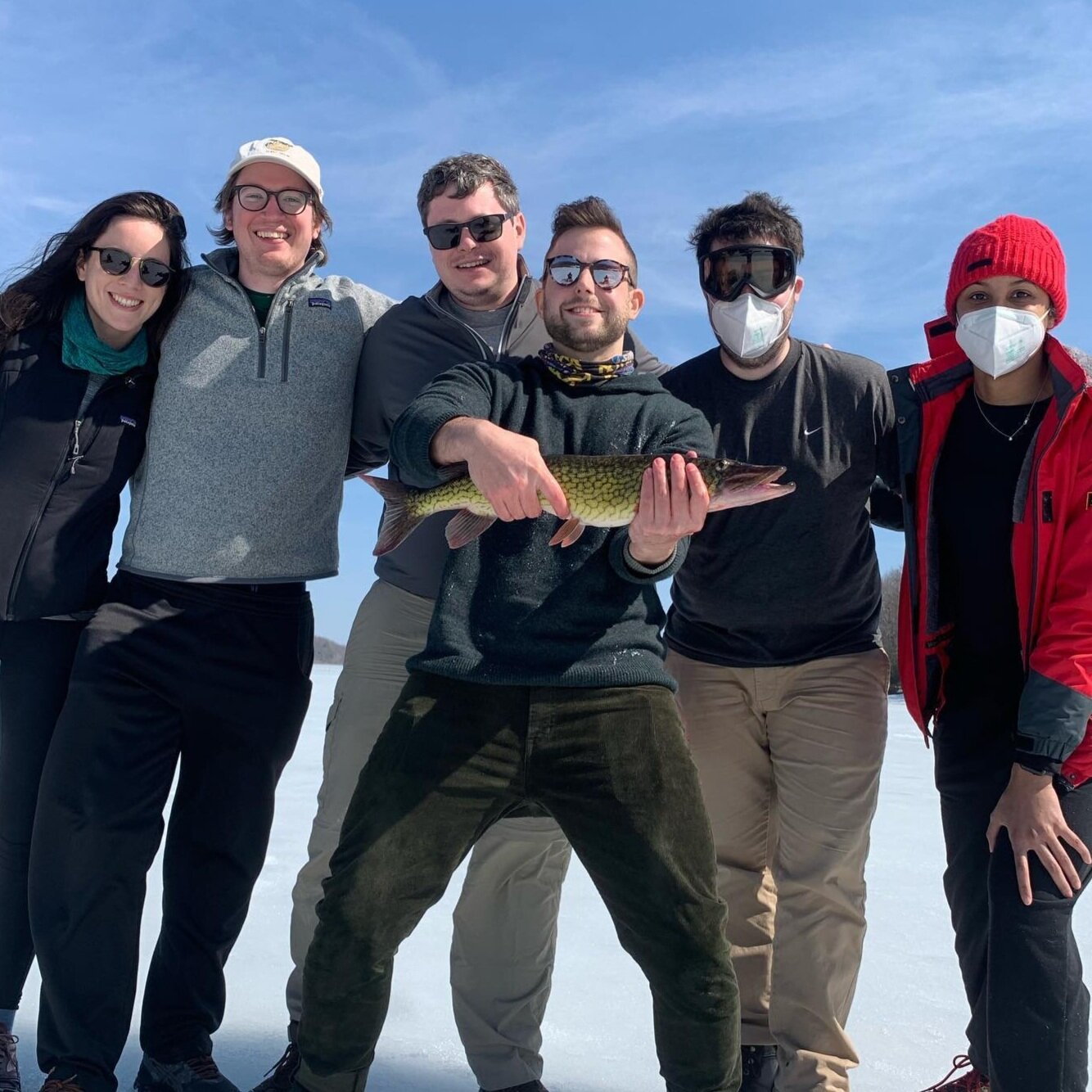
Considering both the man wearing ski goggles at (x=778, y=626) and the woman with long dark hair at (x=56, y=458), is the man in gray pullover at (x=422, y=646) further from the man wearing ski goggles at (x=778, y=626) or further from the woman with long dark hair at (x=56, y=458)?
the woman with long dark hair at (x=56, y=458)

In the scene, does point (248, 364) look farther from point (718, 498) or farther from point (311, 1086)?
point (311, 1086)

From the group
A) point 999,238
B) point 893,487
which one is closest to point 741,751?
point 893,487

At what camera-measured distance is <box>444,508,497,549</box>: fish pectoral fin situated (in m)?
2.81

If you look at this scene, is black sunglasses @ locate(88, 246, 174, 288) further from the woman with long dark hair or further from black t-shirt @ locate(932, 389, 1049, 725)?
black t-shirt @ locate(932, 389, 1049, 725)

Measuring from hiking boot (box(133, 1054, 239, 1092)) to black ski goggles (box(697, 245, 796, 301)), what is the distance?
342 centimetres

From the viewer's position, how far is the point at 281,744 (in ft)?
12.2

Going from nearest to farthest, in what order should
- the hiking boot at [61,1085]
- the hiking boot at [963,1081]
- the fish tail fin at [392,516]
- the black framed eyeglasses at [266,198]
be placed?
the fish tail fin at [392,516], the hiking boot at [61,1085], the hiking boot at [963,1081], the black framed eyeglasses at [266,198]

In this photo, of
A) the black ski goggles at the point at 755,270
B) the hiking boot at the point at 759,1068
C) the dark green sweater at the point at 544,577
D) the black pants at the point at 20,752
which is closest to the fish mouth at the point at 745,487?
the dark green sweater at the point at 544,577

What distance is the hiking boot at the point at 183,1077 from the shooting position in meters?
3.42

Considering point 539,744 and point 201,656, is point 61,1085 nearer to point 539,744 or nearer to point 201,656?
point 201,656

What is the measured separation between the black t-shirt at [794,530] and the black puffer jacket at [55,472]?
2237mm

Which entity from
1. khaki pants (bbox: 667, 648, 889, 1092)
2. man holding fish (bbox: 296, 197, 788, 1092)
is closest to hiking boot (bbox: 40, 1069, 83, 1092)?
man holding fish (bbox: 296, 197, 788, 1092)

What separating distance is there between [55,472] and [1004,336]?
3478mm

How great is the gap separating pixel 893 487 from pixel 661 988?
2.21m
